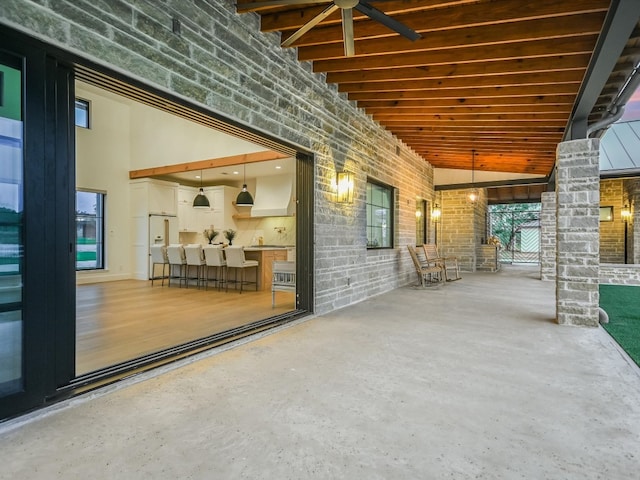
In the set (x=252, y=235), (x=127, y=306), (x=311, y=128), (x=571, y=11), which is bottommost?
(x=127, y=306)

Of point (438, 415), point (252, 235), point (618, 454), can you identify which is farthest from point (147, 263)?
point (618, 454)

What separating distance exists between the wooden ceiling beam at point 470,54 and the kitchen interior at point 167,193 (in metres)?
3.07

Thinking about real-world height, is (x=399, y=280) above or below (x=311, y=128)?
below

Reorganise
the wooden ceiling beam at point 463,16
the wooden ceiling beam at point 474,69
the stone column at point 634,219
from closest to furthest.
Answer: the wooden ceiling beam at point 463,16, the wooden ceiling beam at point 474,69, the stone column at point 634,219

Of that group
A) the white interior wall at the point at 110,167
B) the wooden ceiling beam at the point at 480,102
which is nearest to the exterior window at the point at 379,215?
the wooden ceiling beam at the point at 480,102

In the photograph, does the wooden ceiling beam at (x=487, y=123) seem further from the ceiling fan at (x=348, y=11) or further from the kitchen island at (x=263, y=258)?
the ceiling fan at (x=348, y=11)

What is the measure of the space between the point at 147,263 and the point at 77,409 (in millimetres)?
7743

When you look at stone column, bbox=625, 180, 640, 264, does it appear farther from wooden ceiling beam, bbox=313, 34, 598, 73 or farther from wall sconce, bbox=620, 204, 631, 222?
wooden ceiling beam, bbox=313, 34, 598, 73

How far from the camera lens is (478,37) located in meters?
3.59

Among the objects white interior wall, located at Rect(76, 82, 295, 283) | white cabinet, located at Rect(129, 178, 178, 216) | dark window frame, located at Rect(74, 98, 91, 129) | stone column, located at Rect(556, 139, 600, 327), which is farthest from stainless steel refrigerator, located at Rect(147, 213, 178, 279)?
stone column, located at Rect(556, 139, 600, 327)

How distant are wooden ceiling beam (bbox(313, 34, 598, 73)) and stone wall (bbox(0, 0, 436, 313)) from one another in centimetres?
50

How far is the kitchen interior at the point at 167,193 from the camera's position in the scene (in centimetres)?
736

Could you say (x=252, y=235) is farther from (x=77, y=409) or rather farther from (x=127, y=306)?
(x=77, y=409)

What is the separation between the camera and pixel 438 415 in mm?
2039
